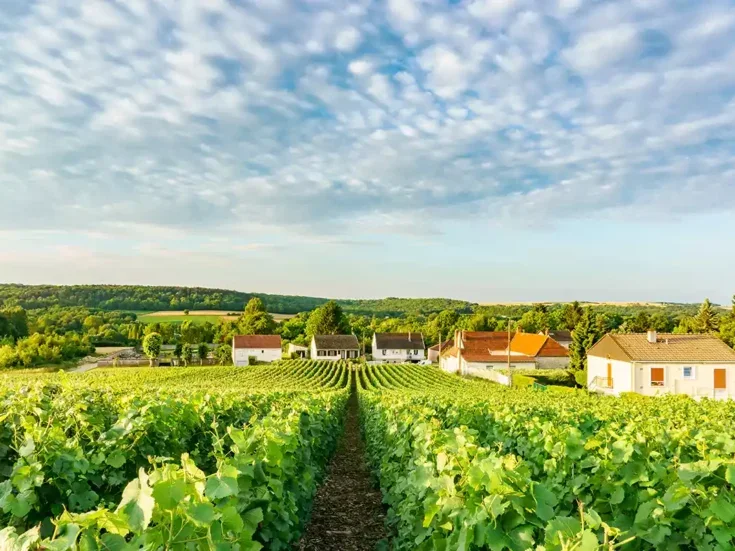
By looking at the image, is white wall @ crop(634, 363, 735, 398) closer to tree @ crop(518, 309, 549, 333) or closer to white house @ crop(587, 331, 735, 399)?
white house @ crop(587, 331, 735, 399)

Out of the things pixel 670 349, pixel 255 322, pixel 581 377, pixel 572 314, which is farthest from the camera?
pixel 255 322

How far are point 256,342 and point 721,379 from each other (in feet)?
193

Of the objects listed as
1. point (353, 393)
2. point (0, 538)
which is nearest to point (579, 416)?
point (0, 538)

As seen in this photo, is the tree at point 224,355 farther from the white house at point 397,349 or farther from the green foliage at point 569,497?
the green foliage at point 569,497

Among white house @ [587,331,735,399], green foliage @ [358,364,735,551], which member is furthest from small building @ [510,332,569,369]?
green foliage @ [358,364,735,551]

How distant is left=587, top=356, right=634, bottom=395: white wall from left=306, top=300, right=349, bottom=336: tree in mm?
60639

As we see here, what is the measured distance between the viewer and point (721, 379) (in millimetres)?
32875

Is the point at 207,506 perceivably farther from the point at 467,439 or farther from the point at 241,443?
the point at 467,439

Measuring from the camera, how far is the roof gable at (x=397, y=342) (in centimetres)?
8606

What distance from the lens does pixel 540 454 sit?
643cm

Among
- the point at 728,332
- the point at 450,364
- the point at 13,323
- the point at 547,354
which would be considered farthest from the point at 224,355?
the point at 728,332

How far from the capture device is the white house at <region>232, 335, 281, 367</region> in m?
76.5

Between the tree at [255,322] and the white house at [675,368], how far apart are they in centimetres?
7154

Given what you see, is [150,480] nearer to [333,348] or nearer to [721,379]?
[721,379]
